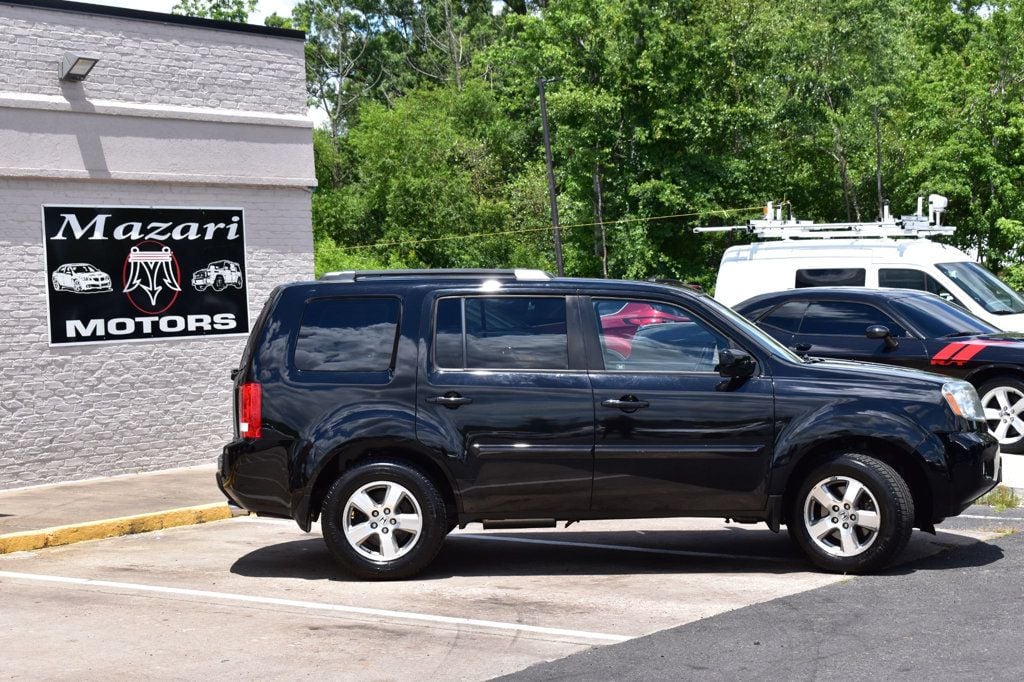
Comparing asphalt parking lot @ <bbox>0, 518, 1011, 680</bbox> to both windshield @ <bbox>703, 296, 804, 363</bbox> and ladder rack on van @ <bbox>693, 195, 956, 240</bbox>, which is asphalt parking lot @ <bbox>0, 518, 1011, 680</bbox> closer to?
windshield @ <bbox>703, 296, 804, 363</bbox>

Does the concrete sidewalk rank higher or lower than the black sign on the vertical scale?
lower

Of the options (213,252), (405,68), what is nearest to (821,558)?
(213,252)

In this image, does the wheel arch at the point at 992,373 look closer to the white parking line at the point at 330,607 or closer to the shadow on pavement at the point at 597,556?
the shadow on pavement at the point at 597,556

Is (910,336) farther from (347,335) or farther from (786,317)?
(347,335)

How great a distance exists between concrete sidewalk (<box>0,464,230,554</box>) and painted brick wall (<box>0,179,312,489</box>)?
0.31 metres

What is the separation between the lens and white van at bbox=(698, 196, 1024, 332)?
16484mm

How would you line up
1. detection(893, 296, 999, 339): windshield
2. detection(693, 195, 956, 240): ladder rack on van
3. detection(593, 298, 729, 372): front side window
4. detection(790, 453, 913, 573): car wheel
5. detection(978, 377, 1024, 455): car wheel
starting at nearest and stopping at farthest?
detection(790, 453, 913, 573): car wheel
detection(593, 298, 729, 372): front side window
detection(978, 377, 1024, 455): car wheel
detection(893, 296, 999, 339): windshield
detection(693, 195, 956, 240): ladder rack on van

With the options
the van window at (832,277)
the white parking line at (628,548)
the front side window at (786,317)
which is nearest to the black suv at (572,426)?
the white parking line at (628,548)

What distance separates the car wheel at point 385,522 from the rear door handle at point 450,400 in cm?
44

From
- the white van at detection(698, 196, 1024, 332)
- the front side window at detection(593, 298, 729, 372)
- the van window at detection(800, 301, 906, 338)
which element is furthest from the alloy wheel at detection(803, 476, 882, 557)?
the white van at detection(698, 196, 1024, 332)

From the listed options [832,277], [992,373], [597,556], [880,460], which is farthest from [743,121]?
[880,460]

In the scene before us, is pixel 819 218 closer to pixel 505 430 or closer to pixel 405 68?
pixel 405 68

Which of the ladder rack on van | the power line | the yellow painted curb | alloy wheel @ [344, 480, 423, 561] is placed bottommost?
the yellow painted curb

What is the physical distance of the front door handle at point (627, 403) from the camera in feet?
25.5
